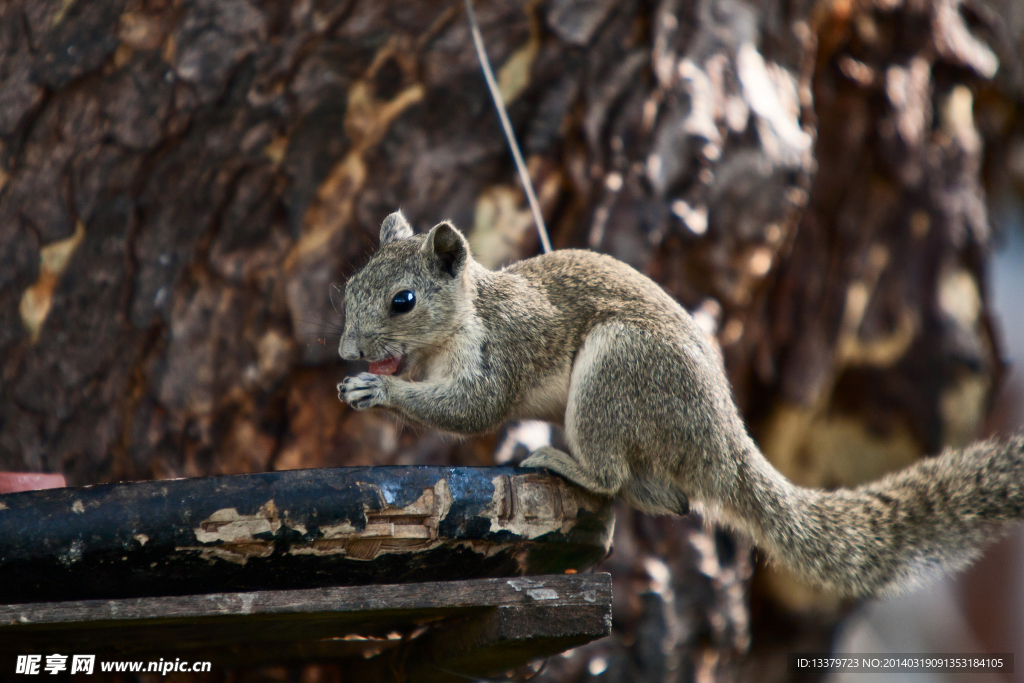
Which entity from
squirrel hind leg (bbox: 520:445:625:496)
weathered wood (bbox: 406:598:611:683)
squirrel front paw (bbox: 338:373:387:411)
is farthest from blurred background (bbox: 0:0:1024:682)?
weathered wood (bbox: 406:598:611:683)

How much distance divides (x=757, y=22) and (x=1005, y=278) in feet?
9.80

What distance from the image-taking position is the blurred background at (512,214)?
2152 millimetres

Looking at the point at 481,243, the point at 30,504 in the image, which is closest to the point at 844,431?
the point at 481,243

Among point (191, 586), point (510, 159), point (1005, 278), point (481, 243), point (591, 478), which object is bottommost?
point (191, 586)

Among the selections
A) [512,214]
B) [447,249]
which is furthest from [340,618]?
[512,214]

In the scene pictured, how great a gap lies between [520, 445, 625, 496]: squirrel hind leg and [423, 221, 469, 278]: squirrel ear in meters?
0.42

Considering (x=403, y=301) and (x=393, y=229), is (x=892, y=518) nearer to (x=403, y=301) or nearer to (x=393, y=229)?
(x=403, y=301)

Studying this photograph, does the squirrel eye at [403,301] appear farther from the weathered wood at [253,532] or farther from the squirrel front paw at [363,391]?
the weathered wood at [253,532]

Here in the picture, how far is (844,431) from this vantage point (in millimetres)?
3383

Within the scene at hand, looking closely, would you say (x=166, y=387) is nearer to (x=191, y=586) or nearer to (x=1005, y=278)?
(x=191, y=586)

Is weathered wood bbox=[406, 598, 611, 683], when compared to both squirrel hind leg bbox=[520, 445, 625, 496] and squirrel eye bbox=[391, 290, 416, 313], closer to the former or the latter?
squirrel hind leg bbox=[520, 445, 625, 496]

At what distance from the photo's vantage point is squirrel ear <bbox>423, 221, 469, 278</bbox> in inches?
65.3

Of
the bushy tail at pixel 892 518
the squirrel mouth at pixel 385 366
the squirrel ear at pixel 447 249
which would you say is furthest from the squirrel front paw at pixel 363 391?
the bushy tail at pixel 892 518

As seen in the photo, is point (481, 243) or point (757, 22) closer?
point (481, 243)
